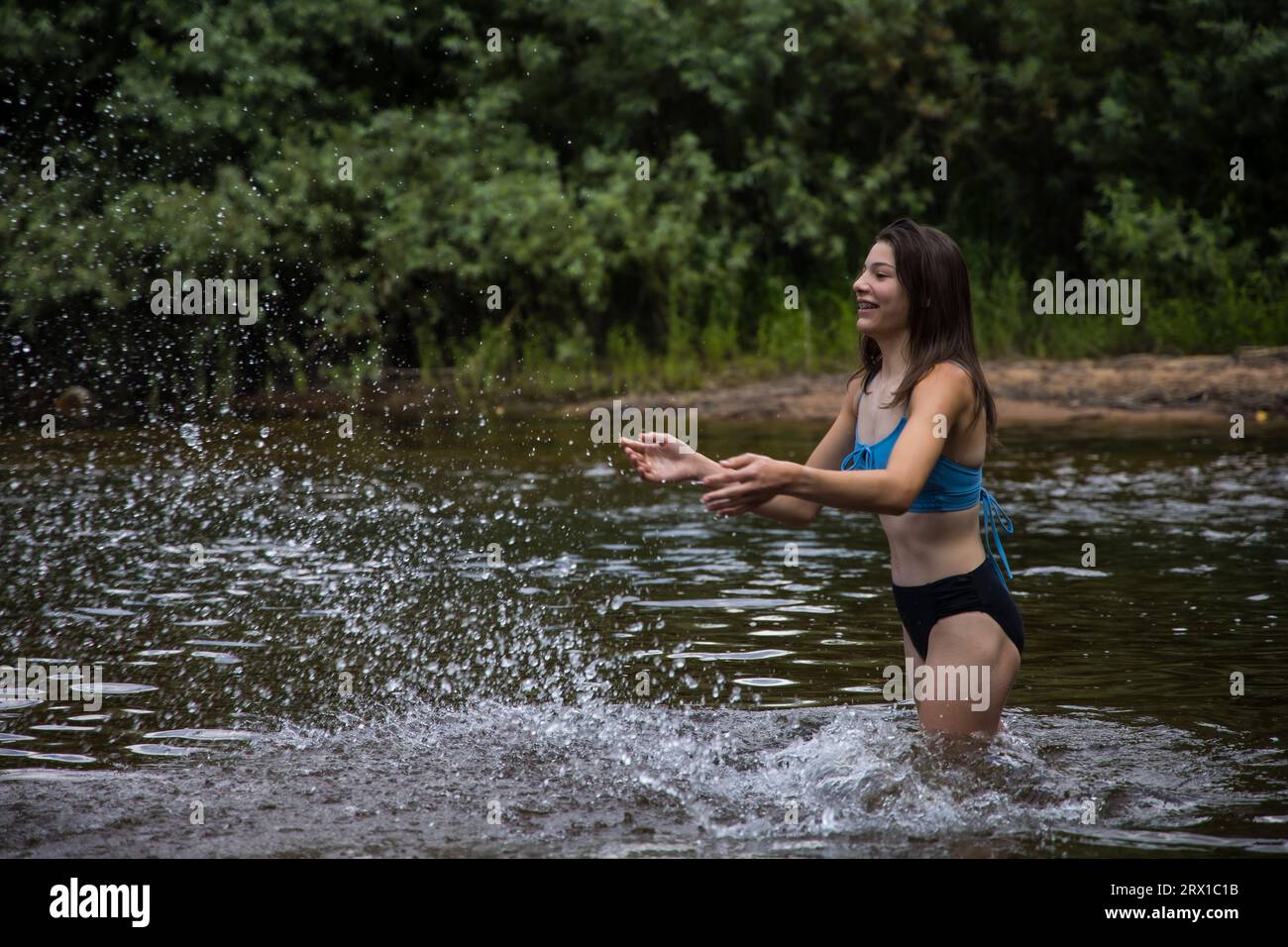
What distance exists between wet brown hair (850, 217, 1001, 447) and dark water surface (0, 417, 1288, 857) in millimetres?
1196

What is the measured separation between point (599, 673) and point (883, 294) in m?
3.09

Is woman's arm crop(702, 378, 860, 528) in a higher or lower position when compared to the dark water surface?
higher

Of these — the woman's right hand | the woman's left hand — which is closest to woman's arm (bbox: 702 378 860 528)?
the woman's right hand

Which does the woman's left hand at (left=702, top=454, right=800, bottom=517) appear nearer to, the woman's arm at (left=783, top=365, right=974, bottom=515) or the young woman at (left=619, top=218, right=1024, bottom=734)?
the woman's arm at (left=783, top=365, right=974, bottom=515)

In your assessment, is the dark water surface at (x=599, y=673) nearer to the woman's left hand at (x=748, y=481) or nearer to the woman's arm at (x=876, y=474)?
the woman's arm at (x=876, y=474)

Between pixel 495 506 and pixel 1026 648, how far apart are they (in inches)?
222

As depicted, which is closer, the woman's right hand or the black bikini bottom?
the woman's right hand

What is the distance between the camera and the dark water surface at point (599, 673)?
527cm

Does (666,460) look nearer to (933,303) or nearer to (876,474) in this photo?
(876,474)

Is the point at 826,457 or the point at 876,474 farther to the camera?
the point at 826,457

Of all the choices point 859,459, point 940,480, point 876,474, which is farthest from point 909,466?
point 859,459

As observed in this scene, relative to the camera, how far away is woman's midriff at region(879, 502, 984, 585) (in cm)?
507

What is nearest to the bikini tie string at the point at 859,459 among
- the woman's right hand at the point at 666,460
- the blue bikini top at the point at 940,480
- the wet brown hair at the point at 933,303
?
the blue bikini top at the point at 940,480

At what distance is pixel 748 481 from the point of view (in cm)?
439
